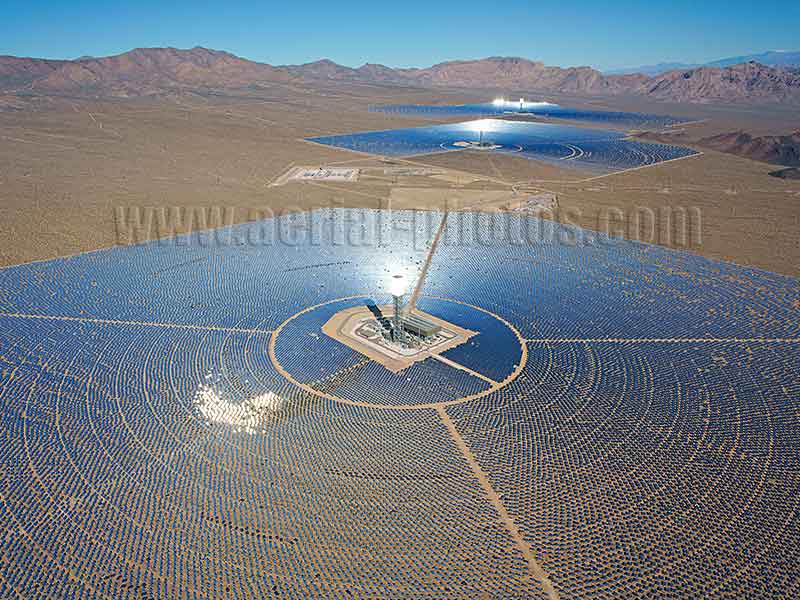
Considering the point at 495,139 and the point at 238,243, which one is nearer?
the point at 238,243

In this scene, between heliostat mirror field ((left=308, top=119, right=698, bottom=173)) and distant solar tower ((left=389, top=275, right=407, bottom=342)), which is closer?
distant solar tower ((left=389, top=275, right=407, bottom=342))

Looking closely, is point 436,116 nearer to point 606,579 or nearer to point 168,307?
point 168,307

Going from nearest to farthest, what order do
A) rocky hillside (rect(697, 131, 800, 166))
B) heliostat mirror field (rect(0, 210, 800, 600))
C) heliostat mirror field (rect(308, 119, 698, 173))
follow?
heliostat mirror field (rect(0, 210, 800, 600))
rocky hillside (rect(697, 131, 800, 166))
heliostat mirror field (rect(308, 119, 698, 173))

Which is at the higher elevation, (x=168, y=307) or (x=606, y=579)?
(x=168, y=307)

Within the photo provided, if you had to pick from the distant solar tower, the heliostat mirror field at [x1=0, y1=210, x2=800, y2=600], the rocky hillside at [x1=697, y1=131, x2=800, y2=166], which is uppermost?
the rocky hillside at [x1=697, y1=131, x2=800, y2=166]

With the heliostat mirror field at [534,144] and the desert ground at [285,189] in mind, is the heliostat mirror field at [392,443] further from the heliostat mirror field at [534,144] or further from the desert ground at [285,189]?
the heliostat mirror field at [534,144]

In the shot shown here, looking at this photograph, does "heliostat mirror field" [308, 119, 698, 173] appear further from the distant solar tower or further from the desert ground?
the distant solar tower

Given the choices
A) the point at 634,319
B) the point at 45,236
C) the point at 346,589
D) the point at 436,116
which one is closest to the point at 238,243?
the point at 45,236

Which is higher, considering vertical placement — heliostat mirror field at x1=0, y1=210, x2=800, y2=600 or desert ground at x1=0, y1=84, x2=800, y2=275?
desert ground at x1=0, y1=84, x2=800, y2=275

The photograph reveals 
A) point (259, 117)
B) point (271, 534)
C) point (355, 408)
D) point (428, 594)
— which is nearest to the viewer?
point (428, 594)

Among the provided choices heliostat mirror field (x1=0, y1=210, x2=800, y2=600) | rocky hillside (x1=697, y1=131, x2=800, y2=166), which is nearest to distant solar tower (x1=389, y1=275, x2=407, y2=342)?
heliostat mirror field (x1=0, y1=210, x2=800, y2=600)
